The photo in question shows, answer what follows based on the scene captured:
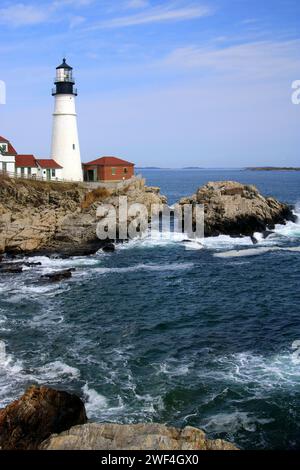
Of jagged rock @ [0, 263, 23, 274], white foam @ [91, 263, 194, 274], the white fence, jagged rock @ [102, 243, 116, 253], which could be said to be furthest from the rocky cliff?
white foam @ [91, 263, 194, 274]

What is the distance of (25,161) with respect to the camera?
60781 mm

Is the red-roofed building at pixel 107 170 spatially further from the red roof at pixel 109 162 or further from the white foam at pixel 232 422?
the white foam at pixel 232 422

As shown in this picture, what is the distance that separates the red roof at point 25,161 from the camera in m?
60.2

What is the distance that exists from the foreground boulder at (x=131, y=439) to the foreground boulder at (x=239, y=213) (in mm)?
41705

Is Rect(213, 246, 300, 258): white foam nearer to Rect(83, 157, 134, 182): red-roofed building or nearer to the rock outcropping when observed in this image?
the rock outcropping

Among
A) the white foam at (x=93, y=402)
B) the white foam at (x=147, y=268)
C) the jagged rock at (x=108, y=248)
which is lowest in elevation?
the white foam at (x=93, y=402)

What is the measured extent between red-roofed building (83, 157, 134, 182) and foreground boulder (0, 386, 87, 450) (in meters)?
52.5

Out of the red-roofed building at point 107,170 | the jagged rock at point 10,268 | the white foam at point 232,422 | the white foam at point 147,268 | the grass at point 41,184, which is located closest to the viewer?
the white foam at point 232,422

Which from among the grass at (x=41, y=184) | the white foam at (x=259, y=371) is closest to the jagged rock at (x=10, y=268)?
the grass at (x=41, y=184)

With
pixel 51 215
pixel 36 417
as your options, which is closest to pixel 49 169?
pixel 51 215

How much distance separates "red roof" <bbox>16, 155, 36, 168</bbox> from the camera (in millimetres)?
60250

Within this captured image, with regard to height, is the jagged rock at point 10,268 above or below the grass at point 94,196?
below

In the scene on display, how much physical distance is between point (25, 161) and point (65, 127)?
6.67 m
